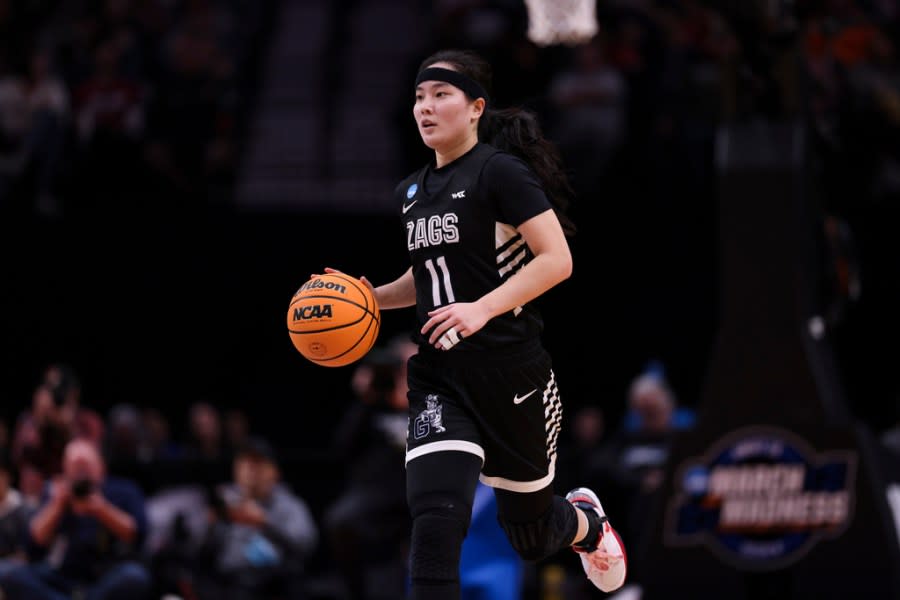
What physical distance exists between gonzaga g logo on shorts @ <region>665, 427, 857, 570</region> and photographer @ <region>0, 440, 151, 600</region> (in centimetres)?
349

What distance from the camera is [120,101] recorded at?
595 inches

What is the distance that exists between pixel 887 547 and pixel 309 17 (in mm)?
12585

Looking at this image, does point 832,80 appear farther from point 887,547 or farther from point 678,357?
point 887,547

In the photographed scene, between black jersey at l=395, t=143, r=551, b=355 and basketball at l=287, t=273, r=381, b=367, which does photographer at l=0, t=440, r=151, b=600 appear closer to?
basketball at l=287, t=273, r=381, b=367

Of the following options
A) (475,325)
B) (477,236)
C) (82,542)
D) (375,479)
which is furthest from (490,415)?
(375,479)

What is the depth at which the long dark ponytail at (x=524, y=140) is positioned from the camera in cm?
577

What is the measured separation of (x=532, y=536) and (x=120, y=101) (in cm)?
1059

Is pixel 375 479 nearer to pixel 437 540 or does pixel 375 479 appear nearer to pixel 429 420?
pixel 429 420

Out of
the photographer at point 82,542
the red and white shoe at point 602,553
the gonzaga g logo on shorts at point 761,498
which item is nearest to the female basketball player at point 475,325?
the red and white shoe at point 602,553

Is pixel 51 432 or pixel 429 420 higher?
pixel 51 432

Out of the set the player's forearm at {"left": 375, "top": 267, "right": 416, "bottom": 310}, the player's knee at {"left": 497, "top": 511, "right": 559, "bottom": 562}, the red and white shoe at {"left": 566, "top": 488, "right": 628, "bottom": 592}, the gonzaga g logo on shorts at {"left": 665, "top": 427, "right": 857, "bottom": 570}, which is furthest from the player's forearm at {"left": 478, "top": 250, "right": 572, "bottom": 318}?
the gonzaga g logo on shorts at {"left": 665, "top": 427, "right": 857, "bottom": 570}

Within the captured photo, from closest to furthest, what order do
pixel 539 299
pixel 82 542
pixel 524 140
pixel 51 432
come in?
pixel 524 140 < pixel 82 542 < pixel 51 432 < pixel 539 299

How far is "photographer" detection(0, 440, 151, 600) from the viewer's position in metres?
9.05

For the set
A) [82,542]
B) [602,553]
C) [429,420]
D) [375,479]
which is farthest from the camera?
[375,479]
